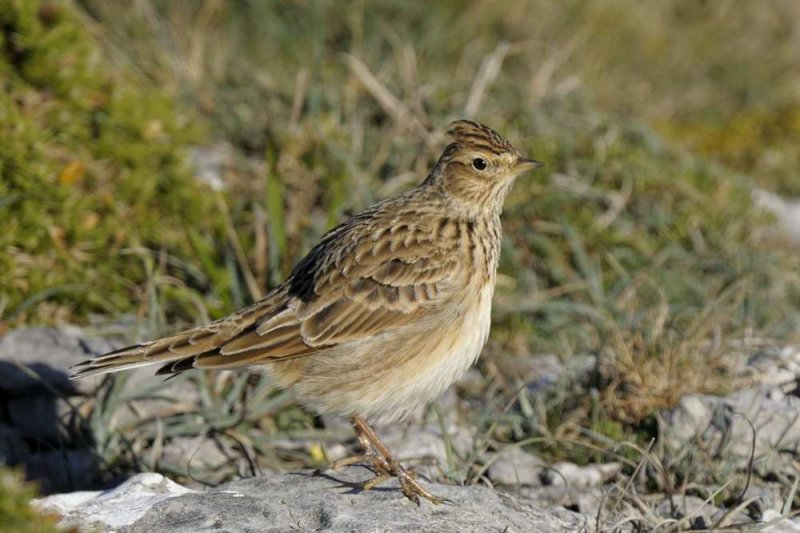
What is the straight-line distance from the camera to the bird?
16.5ft

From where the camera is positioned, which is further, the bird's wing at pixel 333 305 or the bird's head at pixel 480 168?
the bird's head at pixel 480 168

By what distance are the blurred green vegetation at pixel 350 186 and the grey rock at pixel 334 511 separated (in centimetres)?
110

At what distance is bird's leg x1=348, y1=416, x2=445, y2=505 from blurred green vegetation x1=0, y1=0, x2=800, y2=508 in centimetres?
76

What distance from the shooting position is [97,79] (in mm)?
7488

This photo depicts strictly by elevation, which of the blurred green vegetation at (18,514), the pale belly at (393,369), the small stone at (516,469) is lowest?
the small stone at (516,469)

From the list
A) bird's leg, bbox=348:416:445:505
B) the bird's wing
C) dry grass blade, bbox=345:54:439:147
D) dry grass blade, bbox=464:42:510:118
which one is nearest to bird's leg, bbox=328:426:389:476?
bird's leg, bbox=348:416:445:505

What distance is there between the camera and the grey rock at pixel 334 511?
4148 mm

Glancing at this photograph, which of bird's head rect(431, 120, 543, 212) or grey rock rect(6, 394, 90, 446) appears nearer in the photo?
bird's head rect(431, 120, 543, 212)

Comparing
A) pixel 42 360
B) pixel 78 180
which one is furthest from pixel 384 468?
pixel 78 180

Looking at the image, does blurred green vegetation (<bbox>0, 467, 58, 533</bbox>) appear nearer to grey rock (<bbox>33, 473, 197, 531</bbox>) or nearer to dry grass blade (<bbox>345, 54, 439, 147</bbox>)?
grey rock (<bbox>33, 473, 197, 531</bbox>)

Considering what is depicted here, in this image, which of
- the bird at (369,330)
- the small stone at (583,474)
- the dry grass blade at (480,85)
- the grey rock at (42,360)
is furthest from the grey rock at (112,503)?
the dry grass blade at (480,85)

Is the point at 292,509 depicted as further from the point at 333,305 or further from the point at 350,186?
the point at 350,186

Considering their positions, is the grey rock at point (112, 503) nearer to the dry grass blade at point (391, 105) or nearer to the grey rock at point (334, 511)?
the grey rock at point (334, 511)

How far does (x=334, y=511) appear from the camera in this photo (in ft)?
14.0
